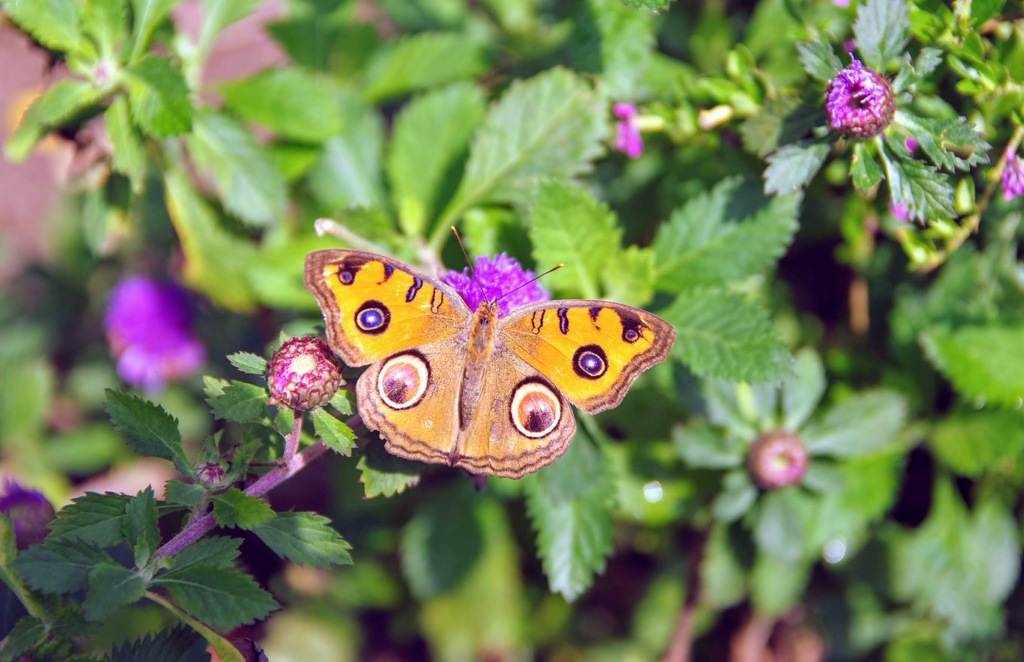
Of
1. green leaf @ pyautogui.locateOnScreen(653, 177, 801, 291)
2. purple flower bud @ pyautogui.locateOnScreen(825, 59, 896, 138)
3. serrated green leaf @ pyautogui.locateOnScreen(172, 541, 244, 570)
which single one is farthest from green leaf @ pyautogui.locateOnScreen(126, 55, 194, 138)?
purple flower bud @ pyautogui.locateOnScreen(825, 59, 896, 138)

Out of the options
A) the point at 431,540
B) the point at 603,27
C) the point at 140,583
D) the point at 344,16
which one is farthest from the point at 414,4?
the point at 140,583

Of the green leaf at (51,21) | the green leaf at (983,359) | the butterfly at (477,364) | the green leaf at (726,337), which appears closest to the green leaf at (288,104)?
the green leaf at (51,21)

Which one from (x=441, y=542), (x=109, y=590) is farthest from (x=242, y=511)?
(x=441, y=542)

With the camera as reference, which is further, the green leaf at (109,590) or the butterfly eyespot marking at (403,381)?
the butterfly eyespot marking at (403,381)

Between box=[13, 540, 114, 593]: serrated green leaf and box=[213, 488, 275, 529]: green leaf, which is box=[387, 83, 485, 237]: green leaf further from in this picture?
box=[13, 540, 114, 593]: serrated green leaf

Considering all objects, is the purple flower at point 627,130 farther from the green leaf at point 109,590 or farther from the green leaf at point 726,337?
the green leaf at point 109,590

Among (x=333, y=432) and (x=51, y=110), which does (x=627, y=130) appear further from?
(x=51, y=110)

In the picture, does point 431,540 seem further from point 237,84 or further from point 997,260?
point 997,260
